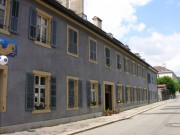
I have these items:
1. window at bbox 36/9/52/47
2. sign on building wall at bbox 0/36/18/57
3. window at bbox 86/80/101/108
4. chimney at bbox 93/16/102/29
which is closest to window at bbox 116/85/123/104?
window at bbox 86/80/101/108

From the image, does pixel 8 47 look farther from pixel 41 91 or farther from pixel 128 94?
pixel 128 94

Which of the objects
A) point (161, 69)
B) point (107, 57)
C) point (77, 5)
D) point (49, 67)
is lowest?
point (49, 67)

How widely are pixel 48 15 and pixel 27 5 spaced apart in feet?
6.14

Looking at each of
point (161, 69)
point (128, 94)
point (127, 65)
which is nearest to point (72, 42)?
point (127, 65)

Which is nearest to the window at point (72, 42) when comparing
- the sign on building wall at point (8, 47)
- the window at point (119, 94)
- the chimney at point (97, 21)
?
the sign on building wall at point (8, 47)

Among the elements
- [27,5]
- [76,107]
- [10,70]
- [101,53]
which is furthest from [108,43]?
[10,70]

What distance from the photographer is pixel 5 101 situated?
456 inches

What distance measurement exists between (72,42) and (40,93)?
4875 mm

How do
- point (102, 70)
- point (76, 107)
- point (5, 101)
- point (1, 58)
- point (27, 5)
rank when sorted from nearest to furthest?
point (1, 58), point (5, 101), point (27, 5), point (76, 107), point (102, 70)

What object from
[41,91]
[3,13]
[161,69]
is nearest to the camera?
[3,13]

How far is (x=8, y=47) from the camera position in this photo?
11.9m

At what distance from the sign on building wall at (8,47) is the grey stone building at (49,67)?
87mm

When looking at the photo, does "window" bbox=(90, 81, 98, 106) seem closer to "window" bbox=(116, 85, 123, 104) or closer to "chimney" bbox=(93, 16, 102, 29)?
"window" bbox=(116, 85, 123, 104)

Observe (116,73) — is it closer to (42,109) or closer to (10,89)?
(42,109)
